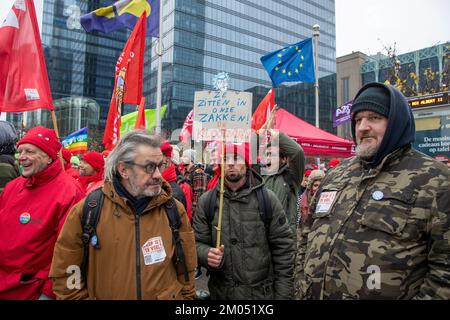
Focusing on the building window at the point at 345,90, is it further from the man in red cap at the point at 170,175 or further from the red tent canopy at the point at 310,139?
the man in red cap at the point at 170,175

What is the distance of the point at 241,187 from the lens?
306 centimetres

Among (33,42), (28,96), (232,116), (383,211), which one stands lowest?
(383,211)

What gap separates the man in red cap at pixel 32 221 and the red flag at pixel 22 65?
121cm

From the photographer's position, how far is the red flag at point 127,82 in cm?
545

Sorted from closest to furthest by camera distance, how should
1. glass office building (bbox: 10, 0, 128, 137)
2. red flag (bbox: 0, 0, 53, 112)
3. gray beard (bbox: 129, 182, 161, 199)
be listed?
gray beard (bbox: 129, 182, 161, 199)
red flag (bbox: 0, 0, 53, 112)
glass office building (bbox: 10, 0, 128, 137)

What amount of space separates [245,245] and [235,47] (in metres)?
67.8

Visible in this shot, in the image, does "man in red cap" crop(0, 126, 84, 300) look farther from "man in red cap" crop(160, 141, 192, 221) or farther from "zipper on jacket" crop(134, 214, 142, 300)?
"man in red cap" crop(160, 141, 192, 221)

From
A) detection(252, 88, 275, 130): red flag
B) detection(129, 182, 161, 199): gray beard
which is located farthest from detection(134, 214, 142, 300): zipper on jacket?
detection(252, 88, 275, 130): red flag

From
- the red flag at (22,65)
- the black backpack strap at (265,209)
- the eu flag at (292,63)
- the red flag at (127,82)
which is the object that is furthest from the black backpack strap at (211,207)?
the eu flag at (292,63)

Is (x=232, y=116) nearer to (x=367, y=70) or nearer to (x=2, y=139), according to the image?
(x=2, y=139)

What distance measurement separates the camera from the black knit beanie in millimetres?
2016

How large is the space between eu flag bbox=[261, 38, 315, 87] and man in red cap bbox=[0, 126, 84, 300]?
280 inches
